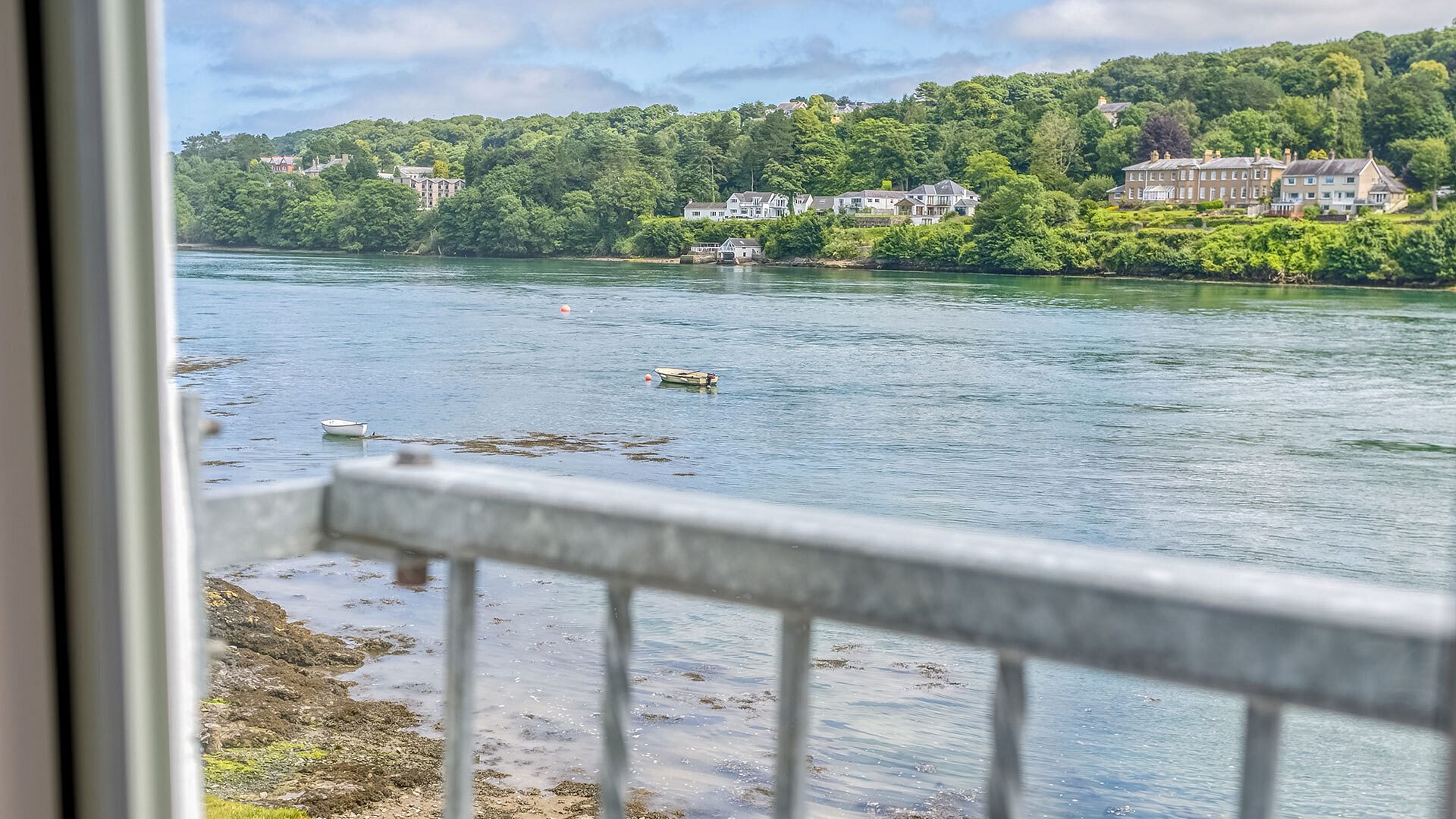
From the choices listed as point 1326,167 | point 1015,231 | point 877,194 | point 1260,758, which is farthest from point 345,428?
point 1260,758

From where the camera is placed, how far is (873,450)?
19969mm

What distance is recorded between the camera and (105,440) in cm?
55

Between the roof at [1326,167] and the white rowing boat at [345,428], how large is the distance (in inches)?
737

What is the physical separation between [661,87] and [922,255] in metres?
9.32

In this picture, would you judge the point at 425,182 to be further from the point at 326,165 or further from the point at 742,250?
the point at 742,250

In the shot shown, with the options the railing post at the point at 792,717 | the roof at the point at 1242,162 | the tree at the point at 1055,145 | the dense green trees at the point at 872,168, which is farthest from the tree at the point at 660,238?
the railing post at the point at 792,717

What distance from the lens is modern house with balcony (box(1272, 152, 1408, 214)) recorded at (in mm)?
25438

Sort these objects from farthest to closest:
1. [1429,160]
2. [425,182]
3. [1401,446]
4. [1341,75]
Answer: [425,182] < [1429,160] < [1341,75] < [1401,446]

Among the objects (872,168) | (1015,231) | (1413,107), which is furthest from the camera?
(872,168)

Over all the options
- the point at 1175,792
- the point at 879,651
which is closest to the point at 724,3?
the point at 879,651

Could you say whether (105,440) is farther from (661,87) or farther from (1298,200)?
(661,87)

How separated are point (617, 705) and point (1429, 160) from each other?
1131 inches

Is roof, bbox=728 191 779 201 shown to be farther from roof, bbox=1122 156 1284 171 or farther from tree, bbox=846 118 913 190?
roof, bbox=1122 156 1284 171

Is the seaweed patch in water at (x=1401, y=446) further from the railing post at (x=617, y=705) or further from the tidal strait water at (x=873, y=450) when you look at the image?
the railing post at (x=617, y=705)
